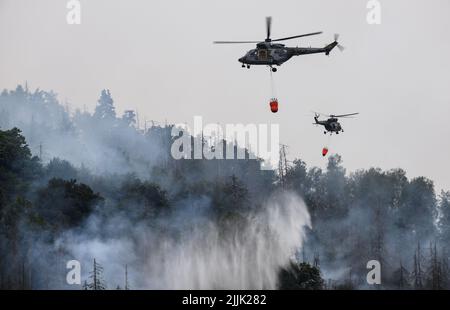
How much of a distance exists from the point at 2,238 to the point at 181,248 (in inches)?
1003

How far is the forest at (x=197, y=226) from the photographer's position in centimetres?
13100

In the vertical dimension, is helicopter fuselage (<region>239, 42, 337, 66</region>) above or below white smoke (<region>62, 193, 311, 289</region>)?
above

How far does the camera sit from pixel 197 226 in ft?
493

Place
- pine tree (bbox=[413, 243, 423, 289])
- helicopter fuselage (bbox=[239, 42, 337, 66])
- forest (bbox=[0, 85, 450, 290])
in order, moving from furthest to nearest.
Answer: pine tree (bbox=[413, 243, 423, 289]) < forest (bbox=[0, 85, 450, 290]) < helicopter fuselage (bbox=[239, 42, 337, 66])

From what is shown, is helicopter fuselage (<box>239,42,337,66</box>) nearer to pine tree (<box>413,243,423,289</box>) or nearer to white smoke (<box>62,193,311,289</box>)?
white smoke (<box>62,193,311,289</box>)

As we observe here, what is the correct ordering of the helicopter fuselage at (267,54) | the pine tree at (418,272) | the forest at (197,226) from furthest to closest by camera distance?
the pine tree at (418,272) < the forest at (197,226) < the helicopter fuselage at (267,54)

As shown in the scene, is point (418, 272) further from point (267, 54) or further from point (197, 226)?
point (267, 54)

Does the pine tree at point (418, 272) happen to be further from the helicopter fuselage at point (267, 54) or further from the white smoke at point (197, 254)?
the helicopter fuselage at point (267, 54)

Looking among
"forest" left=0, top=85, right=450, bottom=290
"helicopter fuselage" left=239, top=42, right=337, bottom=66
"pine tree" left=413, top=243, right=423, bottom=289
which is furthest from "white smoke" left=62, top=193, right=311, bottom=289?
"helicopter fuselage" left=239, top=42, right=337, bottom=66

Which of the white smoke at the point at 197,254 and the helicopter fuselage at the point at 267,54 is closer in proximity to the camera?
the helicopter fuselage at the point at 267,54

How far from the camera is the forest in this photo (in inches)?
5157

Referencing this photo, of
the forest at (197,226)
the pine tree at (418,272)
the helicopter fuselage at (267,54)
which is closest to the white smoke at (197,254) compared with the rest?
the forest at (197,226)
